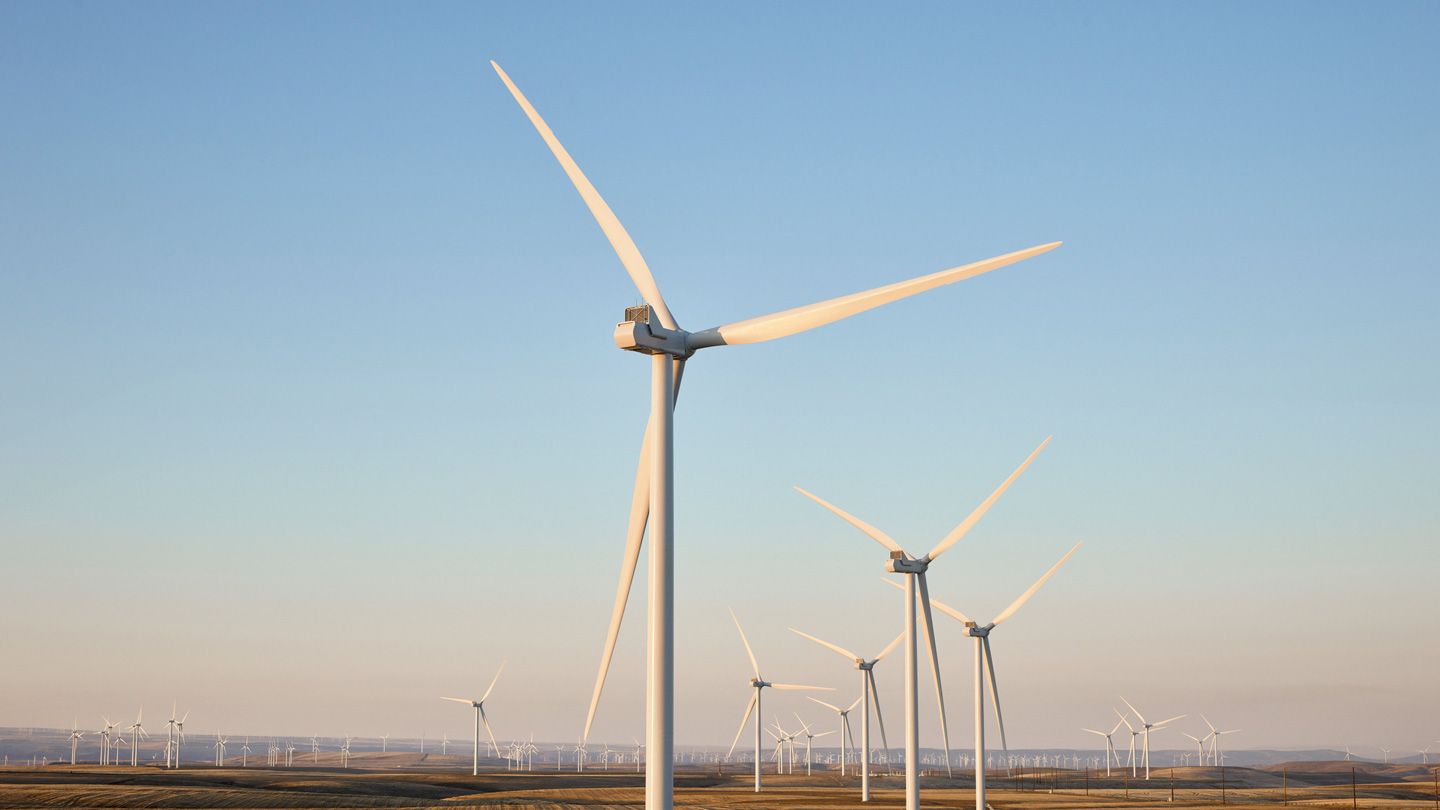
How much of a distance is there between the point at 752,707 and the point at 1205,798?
5103 cm

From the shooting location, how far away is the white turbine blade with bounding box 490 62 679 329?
3500 cm

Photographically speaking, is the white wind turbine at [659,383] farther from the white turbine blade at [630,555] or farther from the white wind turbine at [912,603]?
the white wind turbine at [912,603]

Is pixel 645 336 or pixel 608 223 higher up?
pixel 608 223

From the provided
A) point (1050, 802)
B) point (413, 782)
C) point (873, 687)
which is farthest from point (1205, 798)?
point (413, 782)

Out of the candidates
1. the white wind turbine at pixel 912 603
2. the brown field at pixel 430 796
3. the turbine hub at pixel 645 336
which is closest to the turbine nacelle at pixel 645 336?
the turbine hub at pixel 645 336

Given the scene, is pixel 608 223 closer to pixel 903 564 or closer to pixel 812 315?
pixel 812 315

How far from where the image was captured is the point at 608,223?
125ft

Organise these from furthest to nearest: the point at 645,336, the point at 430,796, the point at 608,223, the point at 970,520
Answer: the point at 430,796
the point at 970,520
the point at 608,223
the point at 645,336

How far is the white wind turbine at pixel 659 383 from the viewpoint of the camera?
30.6m

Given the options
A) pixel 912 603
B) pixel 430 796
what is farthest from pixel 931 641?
pixel 430 796

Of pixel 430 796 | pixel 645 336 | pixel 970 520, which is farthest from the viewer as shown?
pixel 430 796

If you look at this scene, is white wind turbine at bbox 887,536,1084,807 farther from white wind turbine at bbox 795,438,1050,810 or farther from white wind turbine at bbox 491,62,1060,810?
white wind turbine at bbox 491,62,1060,810

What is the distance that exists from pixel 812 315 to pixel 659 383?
4.66 metres

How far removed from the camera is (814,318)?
3366 cm
